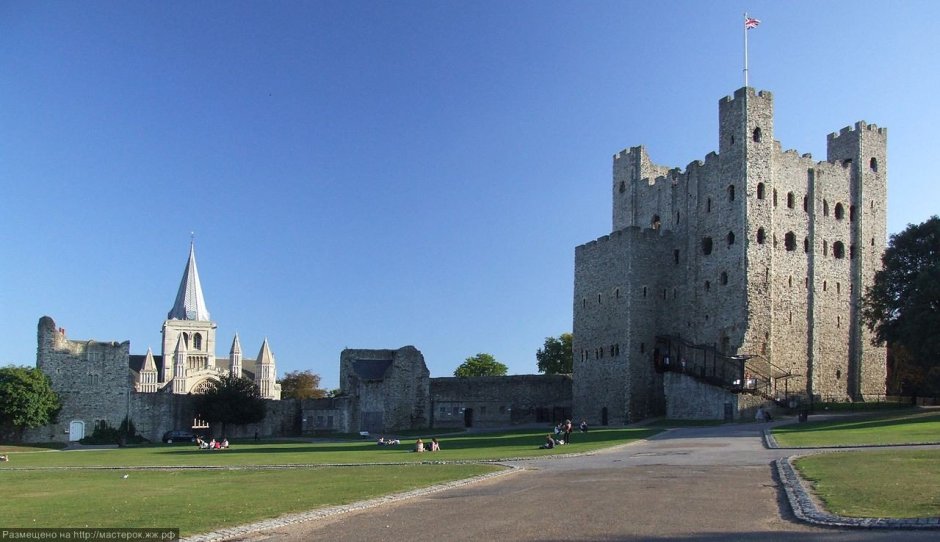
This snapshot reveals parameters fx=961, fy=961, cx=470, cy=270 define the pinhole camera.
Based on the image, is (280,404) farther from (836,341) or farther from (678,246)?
(836,341)

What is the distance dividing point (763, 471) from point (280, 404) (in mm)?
55677

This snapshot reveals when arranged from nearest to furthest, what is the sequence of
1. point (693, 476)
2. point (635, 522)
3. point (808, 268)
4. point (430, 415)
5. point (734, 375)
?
point (635, 522) → point (693, 476) → point (734, 375) → point (808, 268) → point (430, 415)

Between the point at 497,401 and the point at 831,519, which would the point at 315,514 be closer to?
the point at 831,519

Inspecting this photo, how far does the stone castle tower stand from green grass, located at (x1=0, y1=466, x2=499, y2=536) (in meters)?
34.7

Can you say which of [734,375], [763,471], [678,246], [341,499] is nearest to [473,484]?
[341,499]

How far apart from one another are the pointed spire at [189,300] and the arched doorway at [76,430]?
82.6 meters

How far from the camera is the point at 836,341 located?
64.0m

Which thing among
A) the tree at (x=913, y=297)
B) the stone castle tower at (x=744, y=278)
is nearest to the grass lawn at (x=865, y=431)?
the tree at (x=913, y=297)

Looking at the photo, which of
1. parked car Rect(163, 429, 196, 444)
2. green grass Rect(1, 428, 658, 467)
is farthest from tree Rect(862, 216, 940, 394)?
parked car Rect(163, 429, 196, 444)

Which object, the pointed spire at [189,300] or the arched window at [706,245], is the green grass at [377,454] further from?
the pointed spire at [189,300]

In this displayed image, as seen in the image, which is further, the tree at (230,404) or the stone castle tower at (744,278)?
the tree at (230,404)

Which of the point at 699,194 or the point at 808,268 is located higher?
the point at 699,194

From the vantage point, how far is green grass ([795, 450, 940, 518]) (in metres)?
16.1

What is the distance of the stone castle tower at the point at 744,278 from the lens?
60844 mm
